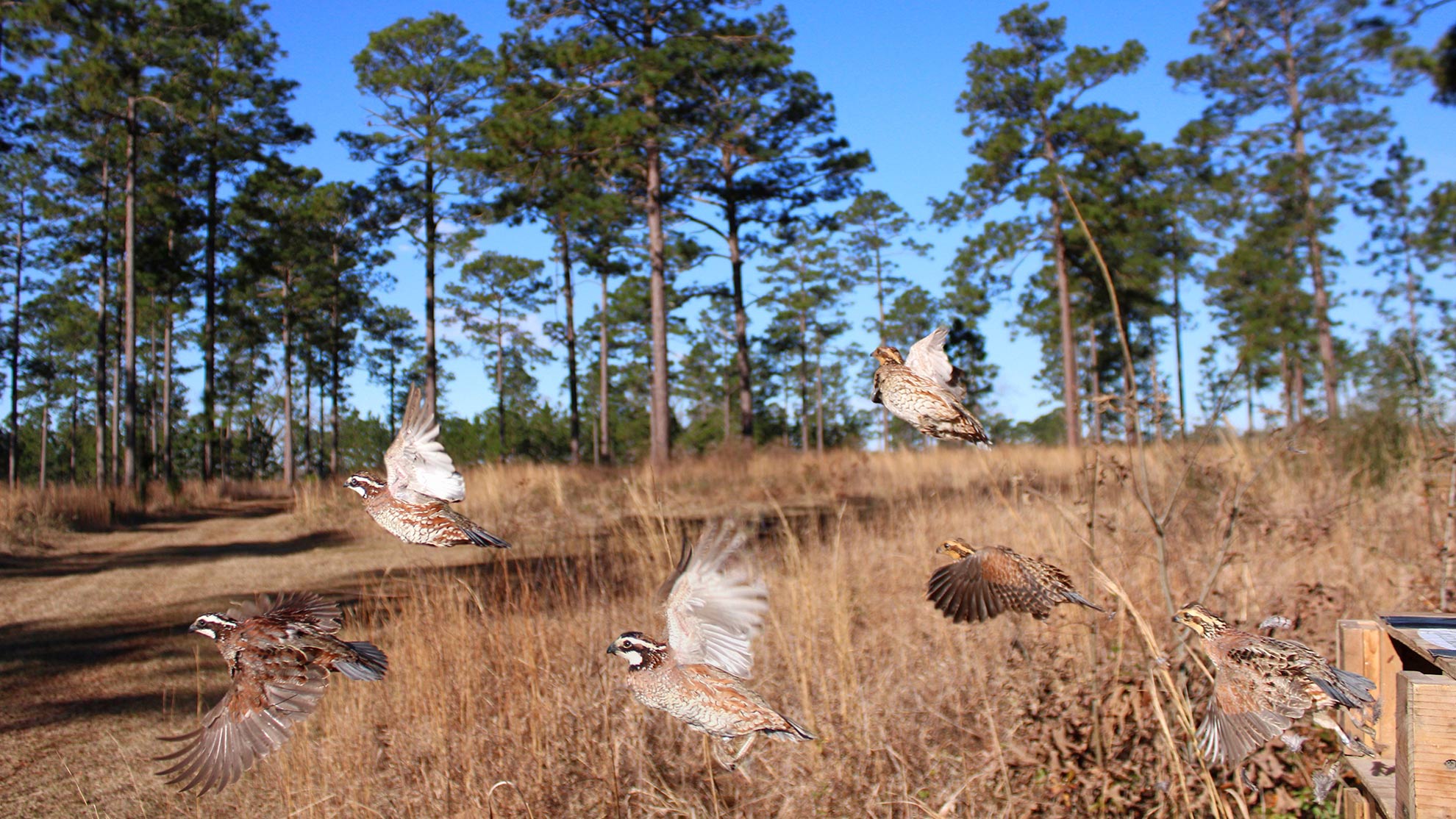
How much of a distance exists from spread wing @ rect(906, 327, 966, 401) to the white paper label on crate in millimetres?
1365

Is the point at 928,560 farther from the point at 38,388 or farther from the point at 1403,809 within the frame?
the point at 38,388

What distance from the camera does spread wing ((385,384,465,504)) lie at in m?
1.56

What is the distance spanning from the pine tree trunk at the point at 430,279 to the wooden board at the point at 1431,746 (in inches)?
726

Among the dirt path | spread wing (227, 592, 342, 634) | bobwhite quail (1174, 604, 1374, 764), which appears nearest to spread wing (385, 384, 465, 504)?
spread wing (227, 592, 342, 634)

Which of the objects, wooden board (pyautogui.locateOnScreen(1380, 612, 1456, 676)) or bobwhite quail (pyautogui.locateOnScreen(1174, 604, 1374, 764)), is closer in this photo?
bobwhite quail (pyautogui.locateOnScreen(1174, 604, 1374, 764))

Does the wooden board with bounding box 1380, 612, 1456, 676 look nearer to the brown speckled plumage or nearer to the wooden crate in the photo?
the wooden crate

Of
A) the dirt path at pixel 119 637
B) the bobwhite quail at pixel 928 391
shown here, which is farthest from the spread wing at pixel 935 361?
the dirt path at pixel 119 637

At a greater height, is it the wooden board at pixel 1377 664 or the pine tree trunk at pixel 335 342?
the pine tree trunk at pixel 335 342

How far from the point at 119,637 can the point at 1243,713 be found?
278 inches

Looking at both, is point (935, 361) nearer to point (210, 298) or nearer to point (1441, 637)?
point (1441, 637)

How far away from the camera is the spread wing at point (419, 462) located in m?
1.56

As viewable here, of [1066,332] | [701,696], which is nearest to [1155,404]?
[701,696]

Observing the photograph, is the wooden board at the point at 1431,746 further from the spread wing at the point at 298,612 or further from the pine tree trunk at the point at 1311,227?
the pine tree trunk at the point at 1311,227

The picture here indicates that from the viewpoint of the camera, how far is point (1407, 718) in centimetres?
176
